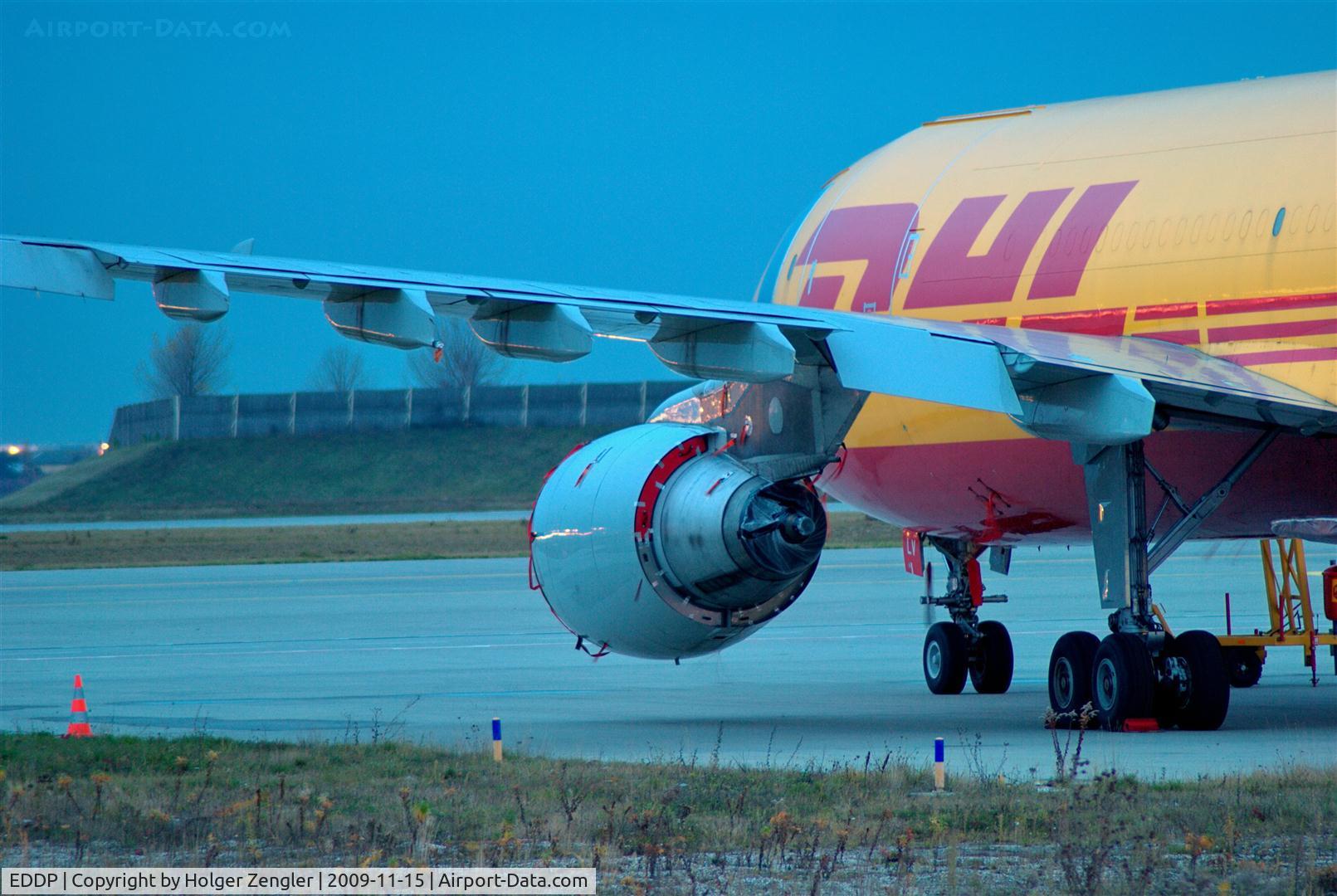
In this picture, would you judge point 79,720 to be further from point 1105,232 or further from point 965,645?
point 1105,232

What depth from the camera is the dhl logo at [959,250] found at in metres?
14.8

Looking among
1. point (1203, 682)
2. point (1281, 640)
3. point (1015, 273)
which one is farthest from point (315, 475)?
point (1203, 682)

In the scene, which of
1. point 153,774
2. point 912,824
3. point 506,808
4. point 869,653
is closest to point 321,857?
point 506,808

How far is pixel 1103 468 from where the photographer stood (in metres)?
13.7

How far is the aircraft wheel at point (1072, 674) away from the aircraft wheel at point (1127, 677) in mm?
331

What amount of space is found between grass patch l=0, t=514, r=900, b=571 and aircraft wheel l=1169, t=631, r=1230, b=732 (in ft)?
114

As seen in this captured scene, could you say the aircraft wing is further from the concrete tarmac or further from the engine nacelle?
the concrete tarmac

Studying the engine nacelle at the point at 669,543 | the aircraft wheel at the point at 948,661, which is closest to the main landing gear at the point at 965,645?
the aircraft wheel at the point at 948,661

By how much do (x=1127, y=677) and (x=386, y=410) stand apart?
97617 mm

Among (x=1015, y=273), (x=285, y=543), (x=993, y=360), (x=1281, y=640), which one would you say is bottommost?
(x=1281, y=640)

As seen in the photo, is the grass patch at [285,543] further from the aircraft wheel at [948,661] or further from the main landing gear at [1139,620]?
the main landing gear at [1139,620]

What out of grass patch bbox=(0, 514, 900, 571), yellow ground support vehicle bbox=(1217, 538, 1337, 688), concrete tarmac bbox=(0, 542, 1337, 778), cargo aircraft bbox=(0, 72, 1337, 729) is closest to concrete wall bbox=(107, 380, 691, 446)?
grass patch bbox=(0, 514, 900, 571)

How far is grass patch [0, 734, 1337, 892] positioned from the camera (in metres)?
8.35

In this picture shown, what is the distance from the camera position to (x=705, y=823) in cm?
970
